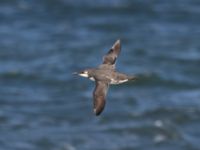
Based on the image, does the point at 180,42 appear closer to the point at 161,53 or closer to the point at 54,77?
the point at 161,53

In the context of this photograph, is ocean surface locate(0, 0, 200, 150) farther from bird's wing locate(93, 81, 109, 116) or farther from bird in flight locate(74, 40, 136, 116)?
bird's wing locate(93, 81, 109, 116)

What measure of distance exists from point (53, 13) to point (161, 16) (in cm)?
528

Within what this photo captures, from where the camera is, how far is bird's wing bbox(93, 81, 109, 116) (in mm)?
11681

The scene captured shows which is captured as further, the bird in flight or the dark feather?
the dark feather

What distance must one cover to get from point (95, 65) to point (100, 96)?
1957 cm

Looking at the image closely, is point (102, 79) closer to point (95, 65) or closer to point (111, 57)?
point (111, 57)

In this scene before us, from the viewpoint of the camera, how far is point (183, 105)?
29.2 m

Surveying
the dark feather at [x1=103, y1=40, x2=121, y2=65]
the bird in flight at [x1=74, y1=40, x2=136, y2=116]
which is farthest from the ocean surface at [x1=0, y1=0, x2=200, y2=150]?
the bird in flight at [x1=74, y1=40, x2=136, y2=116]

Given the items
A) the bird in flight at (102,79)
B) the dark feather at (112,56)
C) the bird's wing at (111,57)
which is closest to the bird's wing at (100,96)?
the bird in flight at (102,79)

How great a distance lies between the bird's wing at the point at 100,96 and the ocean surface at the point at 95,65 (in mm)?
14173

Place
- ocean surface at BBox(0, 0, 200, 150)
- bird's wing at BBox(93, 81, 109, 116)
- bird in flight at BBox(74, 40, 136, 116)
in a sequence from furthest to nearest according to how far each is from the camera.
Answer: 1. ocean surface at BBox(0, 0, 200, 150)
2. bird in flight at BBox(74, 40, 136, 116)
3. bird's wing at BBox(93, 81, 109, 116)

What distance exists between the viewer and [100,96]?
12.0m

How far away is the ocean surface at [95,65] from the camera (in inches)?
1072

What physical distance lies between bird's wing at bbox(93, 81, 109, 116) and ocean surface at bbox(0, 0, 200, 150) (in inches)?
558
